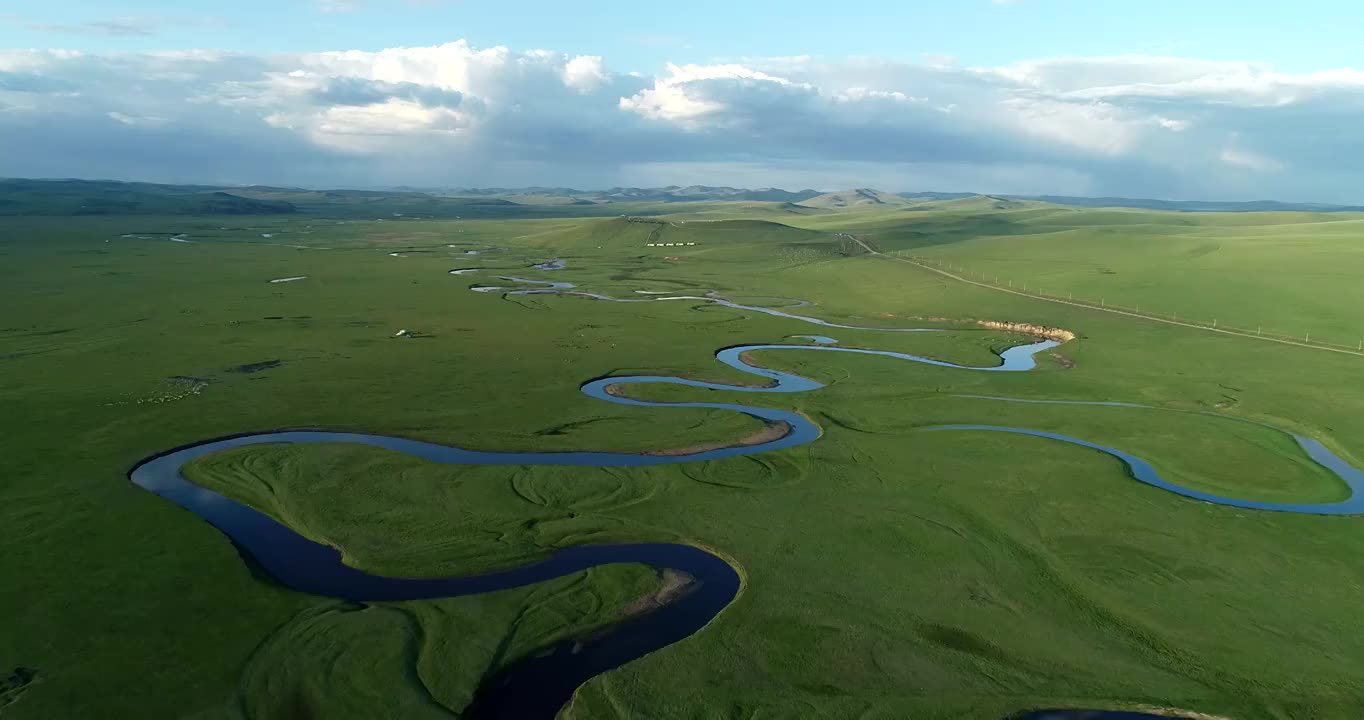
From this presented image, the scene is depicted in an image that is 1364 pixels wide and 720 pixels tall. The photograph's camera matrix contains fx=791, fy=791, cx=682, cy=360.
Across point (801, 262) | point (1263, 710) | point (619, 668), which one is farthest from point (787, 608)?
point (801, 262)

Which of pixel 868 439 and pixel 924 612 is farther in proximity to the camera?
pixel 868 439

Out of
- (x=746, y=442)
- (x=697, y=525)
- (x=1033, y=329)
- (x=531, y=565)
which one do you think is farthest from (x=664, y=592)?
(x=1033, y=329)

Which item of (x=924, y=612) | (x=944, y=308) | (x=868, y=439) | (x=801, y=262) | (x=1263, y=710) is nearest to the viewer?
(x=1263, y=710)

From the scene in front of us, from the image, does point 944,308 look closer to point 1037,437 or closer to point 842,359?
point 842,359

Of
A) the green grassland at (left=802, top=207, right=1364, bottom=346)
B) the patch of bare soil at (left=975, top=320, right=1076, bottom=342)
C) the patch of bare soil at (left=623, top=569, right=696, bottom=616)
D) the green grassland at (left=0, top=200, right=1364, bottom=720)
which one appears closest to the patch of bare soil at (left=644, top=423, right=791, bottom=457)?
the green grassland at (left=0, top=200, right=1364, bottom=720)

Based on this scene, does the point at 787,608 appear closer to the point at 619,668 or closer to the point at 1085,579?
the point at 619,668

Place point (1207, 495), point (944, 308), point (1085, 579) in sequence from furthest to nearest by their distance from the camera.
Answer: point (944, 308)
point (1207, 495)
point (1085, 579)

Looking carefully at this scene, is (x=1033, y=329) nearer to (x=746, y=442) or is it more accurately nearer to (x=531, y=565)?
(x=746, y=442)
